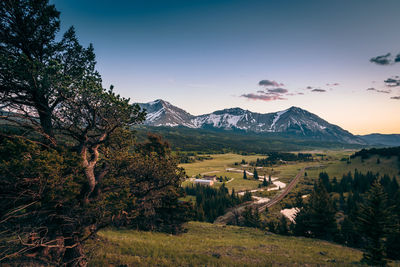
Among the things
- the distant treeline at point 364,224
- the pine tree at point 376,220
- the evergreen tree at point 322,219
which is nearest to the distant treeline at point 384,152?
the distant treeline at point 364,224

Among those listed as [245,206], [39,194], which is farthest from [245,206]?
[39,194]

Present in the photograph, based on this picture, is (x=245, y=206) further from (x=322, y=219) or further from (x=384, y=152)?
(x=384, y=152)

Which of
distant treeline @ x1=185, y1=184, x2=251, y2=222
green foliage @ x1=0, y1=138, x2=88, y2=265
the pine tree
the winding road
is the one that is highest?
green foliage @ x1=0, y1=138, x2=88, y2=265

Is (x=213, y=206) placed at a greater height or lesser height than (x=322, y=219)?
lesser

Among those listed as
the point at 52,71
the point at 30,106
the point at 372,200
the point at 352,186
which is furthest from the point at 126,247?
the point at 352,186

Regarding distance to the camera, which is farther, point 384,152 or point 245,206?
point 384,152

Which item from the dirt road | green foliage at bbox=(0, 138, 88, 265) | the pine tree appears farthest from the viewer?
the dirt road

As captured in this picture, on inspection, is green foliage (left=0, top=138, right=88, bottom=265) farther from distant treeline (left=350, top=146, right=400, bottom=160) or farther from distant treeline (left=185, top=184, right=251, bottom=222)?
distant treeline (left=350, top=146, right=400, bottom=160)

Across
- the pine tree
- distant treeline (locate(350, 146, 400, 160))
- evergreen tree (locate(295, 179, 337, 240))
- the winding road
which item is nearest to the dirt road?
the winding road

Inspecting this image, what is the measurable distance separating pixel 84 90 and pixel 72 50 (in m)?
4.22

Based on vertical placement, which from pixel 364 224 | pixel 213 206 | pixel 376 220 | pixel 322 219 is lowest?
pixel 213 206

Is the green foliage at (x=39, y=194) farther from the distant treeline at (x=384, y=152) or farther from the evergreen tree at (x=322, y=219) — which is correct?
the distant treeline at (x=384, y=152)

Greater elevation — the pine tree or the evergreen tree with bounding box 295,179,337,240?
the pine tree

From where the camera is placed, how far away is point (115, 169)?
11.6 metres
